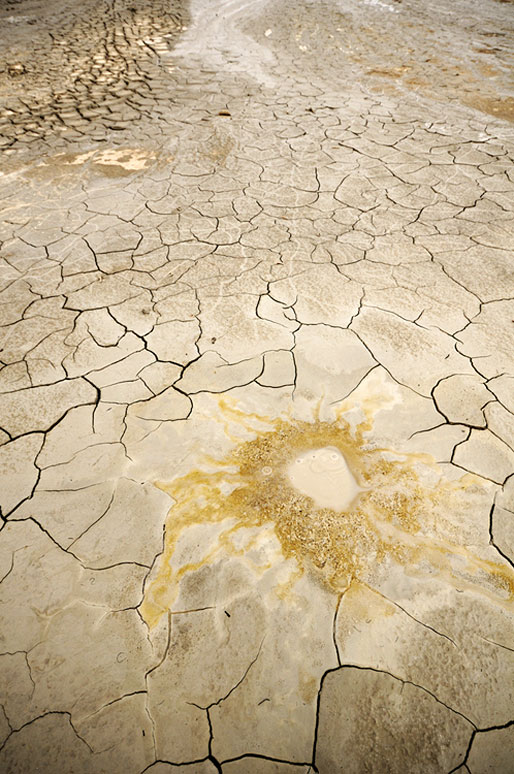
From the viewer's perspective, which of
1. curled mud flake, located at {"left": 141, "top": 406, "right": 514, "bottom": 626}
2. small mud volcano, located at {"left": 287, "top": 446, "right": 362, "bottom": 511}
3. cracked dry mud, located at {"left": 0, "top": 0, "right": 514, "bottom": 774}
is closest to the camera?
cracked dry mud, located at {"left": 0, "top": 0, "right": 514, "bottom": 774}

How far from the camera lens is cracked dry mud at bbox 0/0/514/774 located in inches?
39.8

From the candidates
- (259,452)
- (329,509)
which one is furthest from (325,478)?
(259,452)

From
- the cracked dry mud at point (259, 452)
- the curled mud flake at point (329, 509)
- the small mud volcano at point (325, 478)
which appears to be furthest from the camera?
the small mud volcano at point (325, 478)

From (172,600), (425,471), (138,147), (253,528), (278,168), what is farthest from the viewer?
(138,147)

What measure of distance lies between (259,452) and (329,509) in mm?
311

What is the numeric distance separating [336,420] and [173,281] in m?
1.20

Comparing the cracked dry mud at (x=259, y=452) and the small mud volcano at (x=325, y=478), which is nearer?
the cracked dry mud at (x=259, y=452)

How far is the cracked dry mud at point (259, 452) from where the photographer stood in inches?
39.8

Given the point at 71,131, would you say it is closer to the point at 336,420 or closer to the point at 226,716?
the point at 336,420

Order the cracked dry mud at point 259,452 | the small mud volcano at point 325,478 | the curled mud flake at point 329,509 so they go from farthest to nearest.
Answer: the small mud volcano at point 325,478
the curled mud flake at point 329,509
the cracked dry mud at point 259,452

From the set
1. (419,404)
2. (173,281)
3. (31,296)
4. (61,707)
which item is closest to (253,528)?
(61,707)

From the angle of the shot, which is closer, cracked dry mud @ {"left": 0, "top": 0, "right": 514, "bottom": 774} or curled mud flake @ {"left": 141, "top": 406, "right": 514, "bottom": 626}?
cracked dry mud @ {"left": 0, "top": 0, "right": 514, "bottom": 774}

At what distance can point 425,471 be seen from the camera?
4.65 ft

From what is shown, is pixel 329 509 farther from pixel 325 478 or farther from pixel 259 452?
pixel 259 452
